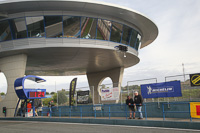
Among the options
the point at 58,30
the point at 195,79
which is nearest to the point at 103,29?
the point at 58,30

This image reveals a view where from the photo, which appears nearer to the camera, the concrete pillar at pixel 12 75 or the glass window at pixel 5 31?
the glass window at pixel 5 31

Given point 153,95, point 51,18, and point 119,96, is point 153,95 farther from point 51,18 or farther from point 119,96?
point 51,18

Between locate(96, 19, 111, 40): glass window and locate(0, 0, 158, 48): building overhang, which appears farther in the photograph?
locate(96, 19, 111, 40): glass window

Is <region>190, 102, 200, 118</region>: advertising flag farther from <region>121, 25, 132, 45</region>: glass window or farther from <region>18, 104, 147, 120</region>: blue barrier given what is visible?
<region>121, 25, 132, 45</region>: glass window

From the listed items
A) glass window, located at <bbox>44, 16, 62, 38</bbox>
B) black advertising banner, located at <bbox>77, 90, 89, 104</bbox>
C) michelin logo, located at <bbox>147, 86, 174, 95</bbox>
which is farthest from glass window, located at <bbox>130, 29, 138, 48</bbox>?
michelin logo, located at <bbox>147, 86, 174, 95</bbox>

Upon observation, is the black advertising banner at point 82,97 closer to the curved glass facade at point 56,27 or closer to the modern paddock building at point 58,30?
the modern paddock building at point 58,30

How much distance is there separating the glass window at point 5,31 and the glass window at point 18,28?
532 millimetres

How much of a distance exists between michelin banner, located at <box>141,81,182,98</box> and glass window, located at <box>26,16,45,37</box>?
40.6ft

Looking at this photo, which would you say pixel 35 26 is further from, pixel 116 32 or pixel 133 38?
pixel 133 38

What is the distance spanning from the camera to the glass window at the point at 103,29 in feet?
74.3

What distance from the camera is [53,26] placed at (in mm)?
21469

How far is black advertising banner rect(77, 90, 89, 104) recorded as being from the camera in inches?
816

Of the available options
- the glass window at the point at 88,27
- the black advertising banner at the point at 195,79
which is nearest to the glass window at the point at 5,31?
the glass window at the point at 88,27

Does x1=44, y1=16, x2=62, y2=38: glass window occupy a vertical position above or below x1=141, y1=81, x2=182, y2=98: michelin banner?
above
